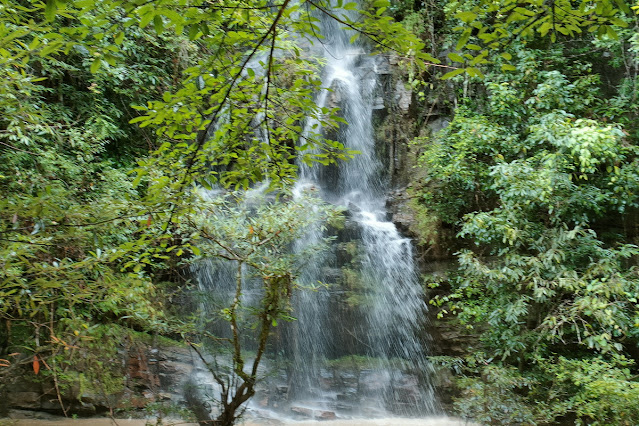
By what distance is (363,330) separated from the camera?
24.6 ft

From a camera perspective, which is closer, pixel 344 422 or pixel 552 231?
pixel 552 231

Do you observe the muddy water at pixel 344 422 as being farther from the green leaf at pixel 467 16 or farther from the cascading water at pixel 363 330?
the green leaf at pixel 467 16

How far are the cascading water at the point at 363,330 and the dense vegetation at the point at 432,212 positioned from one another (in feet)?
2.99

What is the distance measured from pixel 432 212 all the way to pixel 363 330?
2393mm

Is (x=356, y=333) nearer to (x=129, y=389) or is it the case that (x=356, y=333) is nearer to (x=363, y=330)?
(x=363, y=330)

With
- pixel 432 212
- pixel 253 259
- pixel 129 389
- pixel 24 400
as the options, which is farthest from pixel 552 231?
pixel 24 400

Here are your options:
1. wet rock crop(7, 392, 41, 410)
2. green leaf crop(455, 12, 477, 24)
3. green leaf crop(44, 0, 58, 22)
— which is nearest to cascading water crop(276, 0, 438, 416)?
wet rock crop(7, 392, 41, 410)

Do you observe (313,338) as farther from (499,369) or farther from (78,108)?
(78,108)

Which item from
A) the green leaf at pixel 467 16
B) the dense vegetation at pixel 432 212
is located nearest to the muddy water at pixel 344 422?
the dense vegetation at pixel 432 212

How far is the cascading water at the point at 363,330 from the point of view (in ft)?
22.0

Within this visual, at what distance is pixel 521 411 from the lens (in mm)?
4797

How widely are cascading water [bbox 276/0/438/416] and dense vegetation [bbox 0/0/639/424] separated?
910 mm

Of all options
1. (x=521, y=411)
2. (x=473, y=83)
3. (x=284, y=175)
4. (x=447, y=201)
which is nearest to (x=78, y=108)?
(x=284, y=175)

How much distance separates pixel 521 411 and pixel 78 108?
24.1ft
